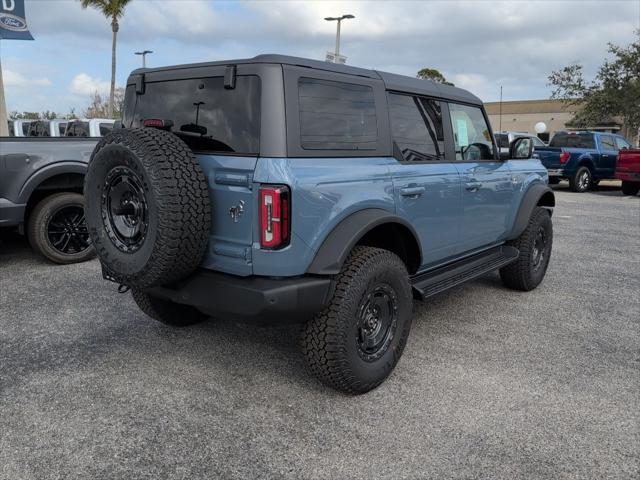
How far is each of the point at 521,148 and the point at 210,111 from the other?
10.3 ft

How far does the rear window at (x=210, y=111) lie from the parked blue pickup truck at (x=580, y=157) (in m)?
14.0

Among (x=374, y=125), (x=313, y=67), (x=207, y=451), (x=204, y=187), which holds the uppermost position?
(x=313, y=67)

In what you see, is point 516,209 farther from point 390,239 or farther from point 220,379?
point 220,379

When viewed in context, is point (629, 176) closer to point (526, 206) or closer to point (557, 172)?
point (557, 172)

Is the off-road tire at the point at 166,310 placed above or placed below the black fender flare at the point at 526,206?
below

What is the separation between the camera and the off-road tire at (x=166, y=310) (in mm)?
3871

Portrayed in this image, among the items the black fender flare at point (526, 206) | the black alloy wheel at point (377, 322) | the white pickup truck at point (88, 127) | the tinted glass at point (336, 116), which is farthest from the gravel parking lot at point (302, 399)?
the white pickup truck at point (88, 127)

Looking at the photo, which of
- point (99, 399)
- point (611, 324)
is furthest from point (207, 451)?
point (611, 324)

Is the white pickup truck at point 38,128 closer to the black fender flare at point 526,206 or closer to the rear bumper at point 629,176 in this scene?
the black fender flare at point 526,206

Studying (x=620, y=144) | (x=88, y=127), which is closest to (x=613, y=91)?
(x=620, y=144)

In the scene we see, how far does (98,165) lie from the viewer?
303 centimetres

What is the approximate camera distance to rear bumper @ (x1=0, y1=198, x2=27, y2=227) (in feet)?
17.8

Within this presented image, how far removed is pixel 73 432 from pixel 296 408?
1.16 meters

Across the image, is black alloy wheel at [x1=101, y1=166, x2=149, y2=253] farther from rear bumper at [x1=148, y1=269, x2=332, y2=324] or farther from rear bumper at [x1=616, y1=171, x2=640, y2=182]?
rear bumper at [x1=616, y1=171, x2=640, y2=182]
